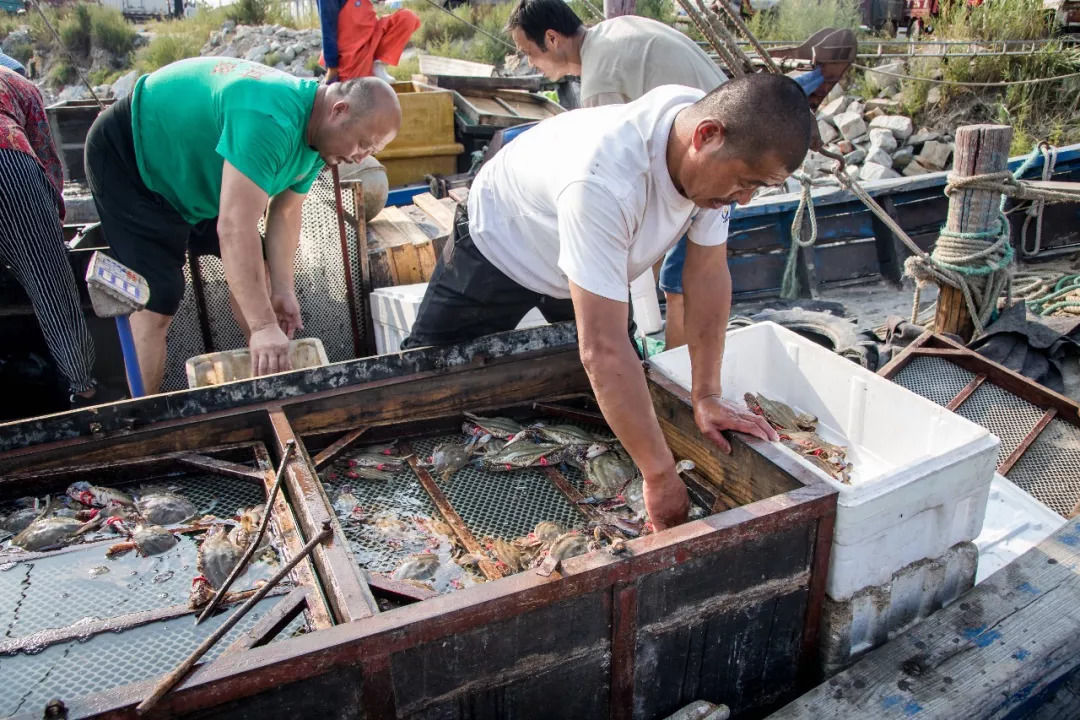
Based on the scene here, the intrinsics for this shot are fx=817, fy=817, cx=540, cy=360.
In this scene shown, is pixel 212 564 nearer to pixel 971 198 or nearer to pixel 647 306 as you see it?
pixel 647 306

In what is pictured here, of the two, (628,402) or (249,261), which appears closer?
(628,402)

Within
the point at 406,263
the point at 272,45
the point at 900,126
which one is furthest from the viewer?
the point at 272,45

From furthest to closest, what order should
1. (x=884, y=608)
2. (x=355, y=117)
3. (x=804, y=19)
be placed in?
(x=804, y=19) → (x=355, y=117) → (x=884, y=608)

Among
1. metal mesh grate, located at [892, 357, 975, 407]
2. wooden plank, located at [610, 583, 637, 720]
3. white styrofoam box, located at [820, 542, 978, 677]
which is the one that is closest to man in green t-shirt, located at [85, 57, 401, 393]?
wooden plank, located at [610, 583, 637, 720]

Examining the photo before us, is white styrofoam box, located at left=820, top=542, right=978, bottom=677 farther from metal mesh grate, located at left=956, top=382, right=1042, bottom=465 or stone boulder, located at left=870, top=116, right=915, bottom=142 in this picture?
stone boulder, located at left=870, top=116, right=915, bottom=142

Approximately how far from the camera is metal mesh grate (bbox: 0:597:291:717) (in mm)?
1928

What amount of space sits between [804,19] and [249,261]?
47.3 feet

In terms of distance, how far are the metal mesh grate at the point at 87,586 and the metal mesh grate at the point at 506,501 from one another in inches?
34.5

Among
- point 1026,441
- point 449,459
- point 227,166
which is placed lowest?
point 1026,441

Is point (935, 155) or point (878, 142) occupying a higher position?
point (878, 142)

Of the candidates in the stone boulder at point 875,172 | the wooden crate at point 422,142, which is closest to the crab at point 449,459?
the wooden crate at point 422,142

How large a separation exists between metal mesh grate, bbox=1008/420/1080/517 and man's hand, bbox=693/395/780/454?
60.6 inches

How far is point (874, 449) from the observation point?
2.95 metres

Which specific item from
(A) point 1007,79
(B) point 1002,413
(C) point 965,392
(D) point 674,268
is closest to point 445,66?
(A) point 1007,79
